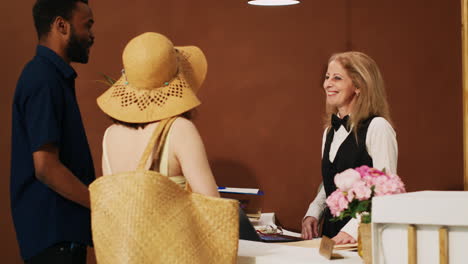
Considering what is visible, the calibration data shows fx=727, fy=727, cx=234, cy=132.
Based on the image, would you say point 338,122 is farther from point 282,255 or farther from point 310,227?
point 282,255

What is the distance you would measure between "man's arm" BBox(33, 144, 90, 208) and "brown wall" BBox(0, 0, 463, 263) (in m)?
Result: 1.61

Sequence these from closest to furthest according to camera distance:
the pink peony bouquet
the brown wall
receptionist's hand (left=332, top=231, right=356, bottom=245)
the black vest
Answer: the pink peony bouquet < receptionist's hand (left=332, top=231, right=356, bottom=245) < the black vest < the brown wall

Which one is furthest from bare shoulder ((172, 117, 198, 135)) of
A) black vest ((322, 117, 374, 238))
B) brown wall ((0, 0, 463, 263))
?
brown wall ((0, 0, 463, 263))

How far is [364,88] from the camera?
3.14m

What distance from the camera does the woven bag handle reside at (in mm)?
1952

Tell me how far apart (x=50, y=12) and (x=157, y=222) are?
1112 mm

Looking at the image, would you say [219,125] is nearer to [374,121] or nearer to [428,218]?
[374,121]

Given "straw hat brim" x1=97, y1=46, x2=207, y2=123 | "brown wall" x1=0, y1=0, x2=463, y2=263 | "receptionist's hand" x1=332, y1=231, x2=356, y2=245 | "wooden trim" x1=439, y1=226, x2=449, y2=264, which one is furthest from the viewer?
"brown wall" x1=0, y1=0, x2=463, y2=263

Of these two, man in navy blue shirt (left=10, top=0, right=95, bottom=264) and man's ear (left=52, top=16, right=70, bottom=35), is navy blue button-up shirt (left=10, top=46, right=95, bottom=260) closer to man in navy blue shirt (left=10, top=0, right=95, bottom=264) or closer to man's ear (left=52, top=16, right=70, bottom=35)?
man in navy blue shirt (left=10, top=0, right=95, bottom=264)

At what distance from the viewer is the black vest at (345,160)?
3020 millimetres

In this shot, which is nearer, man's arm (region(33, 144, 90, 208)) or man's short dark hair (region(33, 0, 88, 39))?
man's arm (region(33, 144, 90, 208))

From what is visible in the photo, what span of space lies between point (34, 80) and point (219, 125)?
1.80m

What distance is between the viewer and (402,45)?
13.1 ft

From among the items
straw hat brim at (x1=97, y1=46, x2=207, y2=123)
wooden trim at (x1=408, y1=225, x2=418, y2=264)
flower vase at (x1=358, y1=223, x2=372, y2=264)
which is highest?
straw hat brim at (x1=97, y1=46, x2=207, y2=123)
